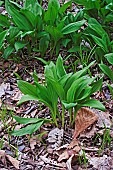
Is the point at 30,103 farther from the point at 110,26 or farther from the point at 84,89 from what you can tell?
the point at 110,26

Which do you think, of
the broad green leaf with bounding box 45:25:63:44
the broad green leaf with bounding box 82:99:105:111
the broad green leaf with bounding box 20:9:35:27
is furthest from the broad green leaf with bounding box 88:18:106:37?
the broad green leaf with bounding box 82:99:105:111

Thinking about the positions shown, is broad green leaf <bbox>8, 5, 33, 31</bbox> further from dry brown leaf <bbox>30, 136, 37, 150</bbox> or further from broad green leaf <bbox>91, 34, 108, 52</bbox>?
dry brown leaf <bbox>30, 136, 37, 150</bbox>

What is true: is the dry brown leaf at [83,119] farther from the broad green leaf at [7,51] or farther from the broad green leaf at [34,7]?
the broad green leaf at [34,7]

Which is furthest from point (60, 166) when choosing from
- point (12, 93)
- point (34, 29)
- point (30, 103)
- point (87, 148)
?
point (34, 29)

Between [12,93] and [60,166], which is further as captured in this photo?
[12,93]

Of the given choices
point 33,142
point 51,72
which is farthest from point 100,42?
point 33,142
